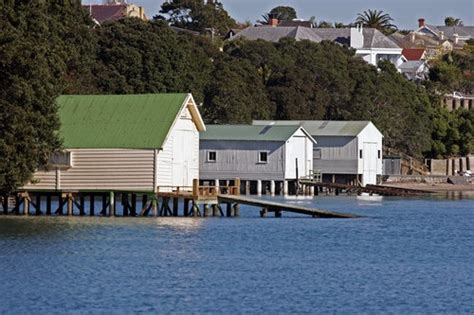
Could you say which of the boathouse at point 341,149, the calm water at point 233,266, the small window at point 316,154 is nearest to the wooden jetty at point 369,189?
the small window at point 316,154

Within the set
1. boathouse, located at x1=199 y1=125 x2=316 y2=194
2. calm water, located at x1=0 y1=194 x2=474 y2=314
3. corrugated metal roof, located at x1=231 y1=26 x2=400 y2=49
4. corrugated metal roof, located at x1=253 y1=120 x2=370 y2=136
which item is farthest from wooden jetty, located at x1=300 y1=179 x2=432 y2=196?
corrugated metal roof, located at x1=231 y1=26 x2=400 y2=49

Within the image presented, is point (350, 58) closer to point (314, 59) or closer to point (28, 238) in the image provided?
point (314, 59)

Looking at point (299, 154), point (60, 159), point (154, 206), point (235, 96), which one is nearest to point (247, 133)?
point (299, 154)

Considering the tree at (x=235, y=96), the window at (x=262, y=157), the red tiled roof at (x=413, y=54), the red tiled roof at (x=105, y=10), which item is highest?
the red tiled roof at (x=105, y=10)

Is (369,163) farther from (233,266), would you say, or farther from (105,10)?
(105,10)

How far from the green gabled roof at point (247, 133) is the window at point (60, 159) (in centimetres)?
3774

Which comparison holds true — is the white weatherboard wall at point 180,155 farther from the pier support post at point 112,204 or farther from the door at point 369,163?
the door at point 369,163

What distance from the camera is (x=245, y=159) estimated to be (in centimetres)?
10125

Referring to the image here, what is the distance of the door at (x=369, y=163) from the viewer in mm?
110438

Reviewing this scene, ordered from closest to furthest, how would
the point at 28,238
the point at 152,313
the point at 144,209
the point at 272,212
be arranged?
the point at 152,313 < the point at 28,238 < the point at 144,209 < the point at 272,212

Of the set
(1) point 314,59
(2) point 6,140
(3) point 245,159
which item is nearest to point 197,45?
(1) point 314,59

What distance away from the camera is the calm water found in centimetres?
3634

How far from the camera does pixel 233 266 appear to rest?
4434cm

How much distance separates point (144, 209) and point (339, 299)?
2816 centimetres
